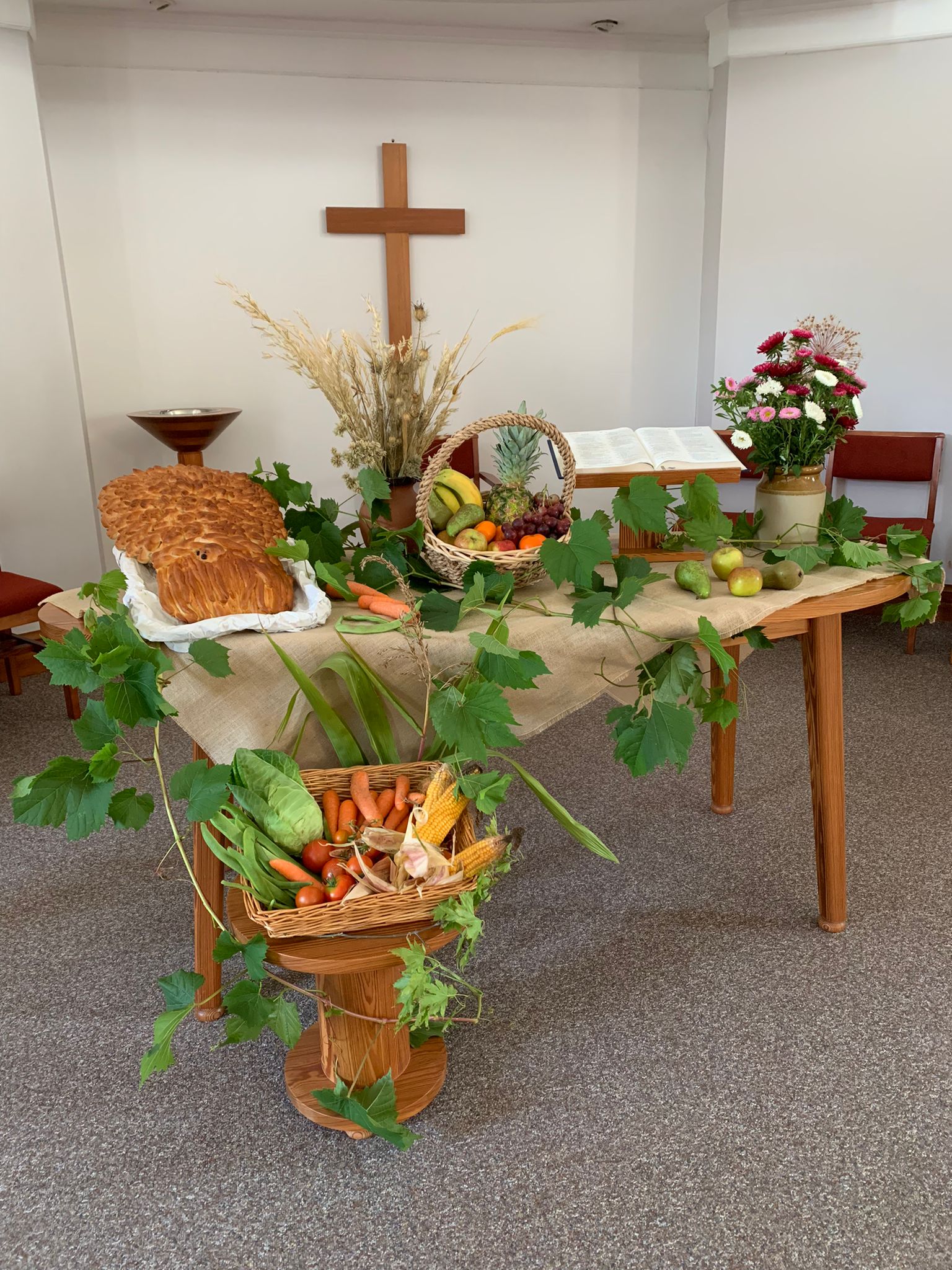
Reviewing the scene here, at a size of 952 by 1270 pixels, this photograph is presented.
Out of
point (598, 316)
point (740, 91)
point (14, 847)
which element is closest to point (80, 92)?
point (598, 316)

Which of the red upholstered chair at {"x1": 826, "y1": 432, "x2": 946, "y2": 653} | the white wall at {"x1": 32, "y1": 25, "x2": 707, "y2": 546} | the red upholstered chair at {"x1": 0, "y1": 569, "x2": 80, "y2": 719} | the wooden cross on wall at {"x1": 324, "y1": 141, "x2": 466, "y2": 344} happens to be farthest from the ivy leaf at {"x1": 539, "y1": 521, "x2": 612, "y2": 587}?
the white wall at {"x1": 32, "y1": 25, "x2": 707, "y2": 546}

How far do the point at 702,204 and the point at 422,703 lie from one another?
440 cm

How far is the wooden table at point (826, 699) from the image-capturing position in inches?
77.7

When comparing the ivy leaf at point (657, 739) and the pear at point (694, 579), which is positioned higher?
the pear at point (694, 579)

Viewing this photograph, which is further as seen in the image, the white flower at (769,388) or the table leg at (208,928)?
the white flower at (769,388)

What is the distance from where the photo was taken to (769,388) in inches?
83.9

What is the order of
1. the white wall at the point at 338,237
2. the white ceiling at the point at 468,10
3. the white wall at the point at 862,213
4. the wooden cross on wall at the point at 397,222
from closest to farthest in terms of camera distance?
the white ceiling at the point at 468,10 < the white wall at the point at 862,213 < the white wall at the point at 338,237 < the wooden cross on wall at the point at 397,222

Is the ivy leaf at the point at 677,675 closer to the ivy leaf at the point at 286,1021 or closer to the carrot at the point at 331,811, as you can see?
the carrot at the point at 331,811

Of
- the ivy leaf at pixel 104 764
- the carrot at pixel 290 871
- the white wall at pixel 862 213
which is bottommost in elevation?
the carrot at pixel 290 871

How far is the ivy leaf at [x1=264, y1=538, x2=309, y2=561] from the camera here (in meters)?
1.71

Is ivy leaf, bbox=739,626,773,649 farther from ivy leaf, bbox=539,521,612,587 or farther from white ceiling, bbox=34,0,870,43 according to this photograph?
white ceiling, bbox=34,0,870,43

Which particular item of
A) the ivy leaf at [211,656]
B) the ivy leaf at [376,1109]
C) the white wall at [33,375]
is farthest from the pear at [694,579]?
the white wall at [33,375]

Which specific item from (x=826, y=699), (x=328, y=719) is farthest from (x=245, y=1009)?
(x=826, y=699)

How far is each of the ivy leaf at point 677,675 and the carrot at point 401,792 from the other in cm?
47
